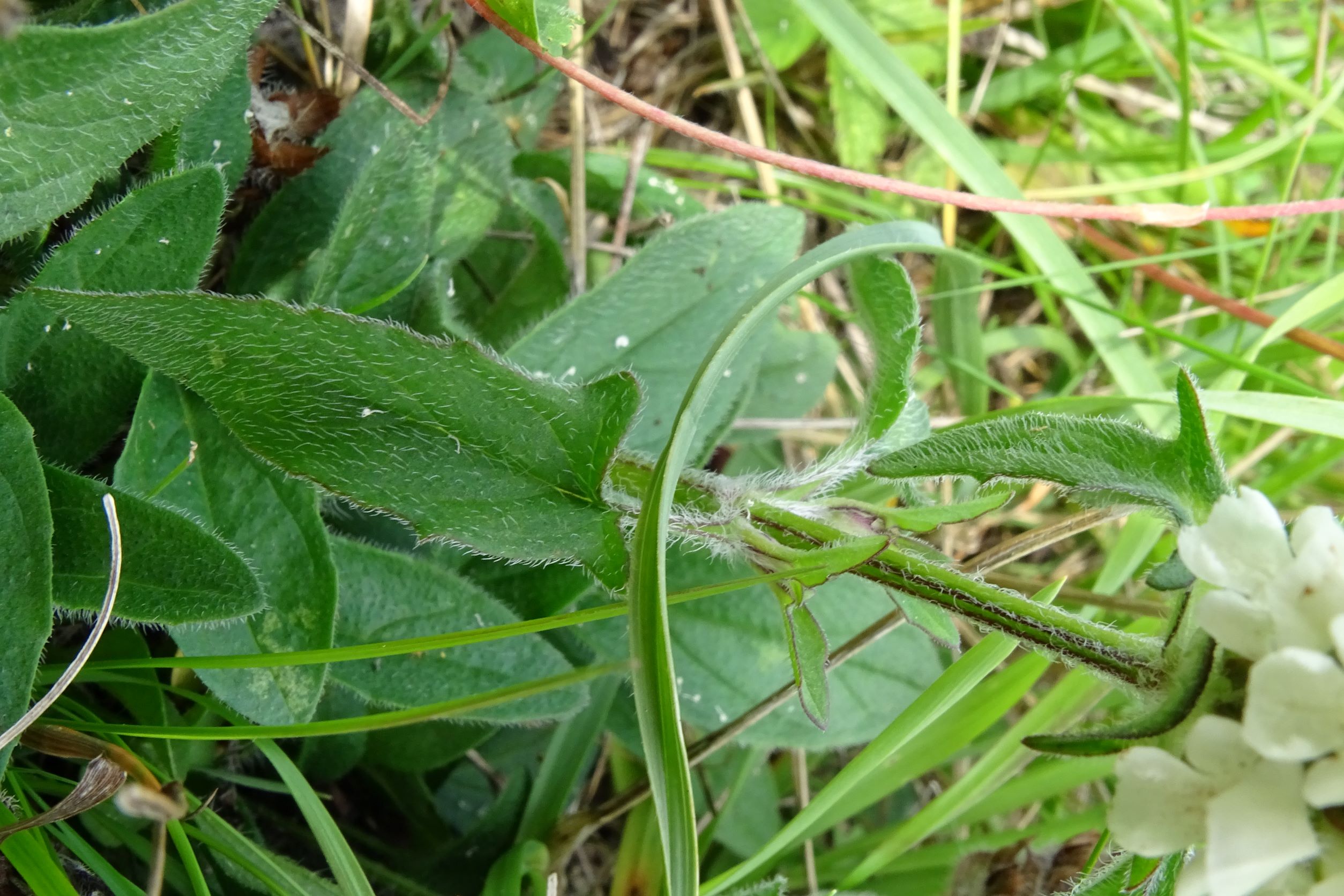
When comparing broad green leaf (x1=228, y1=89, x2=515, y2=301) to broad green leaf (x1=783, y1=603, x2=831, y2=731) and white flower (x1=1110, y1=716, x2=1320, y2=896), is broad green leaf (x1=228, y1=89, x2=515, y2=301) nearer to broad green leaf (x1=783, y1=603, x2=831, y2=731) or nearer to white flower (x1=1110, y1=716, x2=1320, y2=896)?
broad green leaf (x1=783, y1=603, x2=831, y2=731)

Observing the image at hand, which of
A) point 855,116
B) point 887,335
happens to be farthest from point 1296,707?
point 855,116

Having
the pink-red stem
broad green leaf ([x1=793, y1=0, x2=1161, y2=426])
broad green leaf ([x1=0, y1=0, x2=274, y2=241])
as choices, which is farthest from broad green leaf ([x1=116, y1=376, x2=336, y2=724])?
broad green leaf ([x1=793, y1=0, x2=1161, y2=426])

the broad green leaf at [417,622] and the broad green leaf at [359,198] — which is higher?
the broad green leaf at [359,198]

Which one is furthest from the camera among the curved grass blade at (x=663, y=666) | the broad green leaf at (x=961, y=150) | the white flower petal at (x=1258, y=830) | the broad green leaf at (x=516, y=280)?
the broad green leaf at (x=961, y=150)

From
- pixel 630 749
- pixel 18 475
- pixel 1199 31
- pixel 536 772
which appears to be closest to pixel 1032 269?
pixel 1199 31

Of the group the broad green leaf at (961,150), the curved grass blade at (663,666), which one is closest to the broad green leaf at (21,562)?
the curved grass blade at (663,666)

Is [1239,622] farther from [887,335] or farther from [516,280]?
[516,280]

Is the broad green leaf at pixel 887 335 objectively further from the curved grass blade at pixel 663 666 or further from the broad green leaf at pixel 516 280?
the broad green leaf at pixel 516 280

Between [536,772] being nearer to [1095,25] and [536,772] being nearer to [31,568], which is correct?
[31,568]
